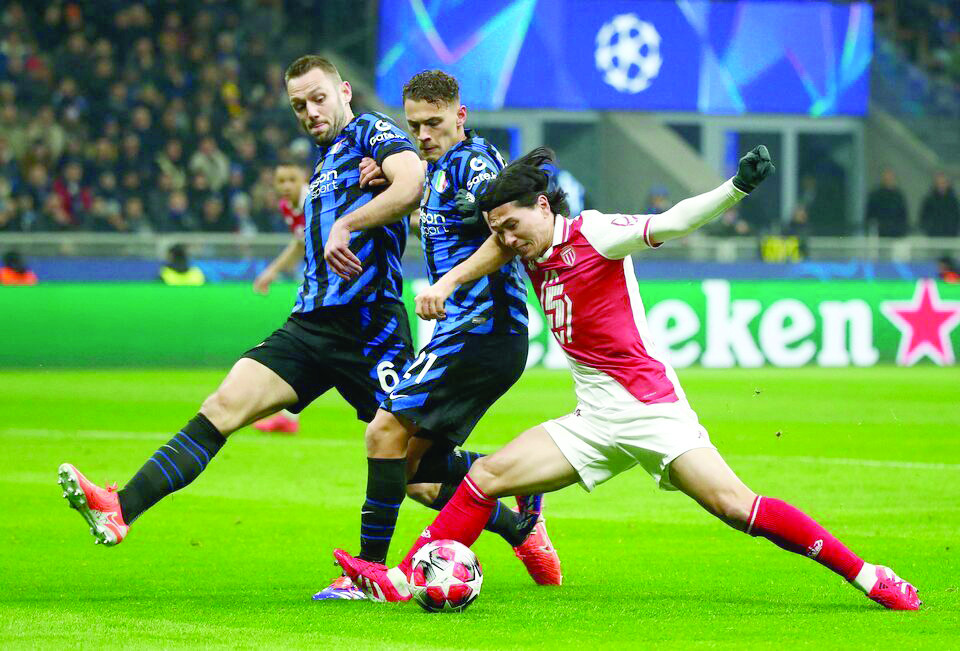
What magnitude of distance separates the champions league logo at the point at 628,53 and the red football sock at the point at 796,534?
24819 millimetres

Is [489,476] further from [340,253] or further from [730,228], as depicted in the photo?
[730,228]

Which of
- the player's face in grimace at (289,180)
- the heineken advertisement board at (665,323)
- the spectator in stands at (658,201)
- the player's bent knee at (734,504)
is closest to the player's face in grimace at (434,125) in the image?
the player's bent knee at (734,504)

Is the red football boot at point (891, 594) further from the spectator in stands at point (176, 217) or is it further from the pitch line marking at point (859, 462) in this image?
the spectator in stands at point (176, 217)

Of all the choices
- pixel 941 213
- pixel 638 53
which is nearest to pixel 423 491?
pixel 941 213

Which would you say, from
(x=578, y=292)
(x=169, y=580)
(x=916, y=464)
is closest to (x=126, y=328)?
(x=916, y=464)

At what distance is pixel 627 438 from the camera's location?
18.7ft

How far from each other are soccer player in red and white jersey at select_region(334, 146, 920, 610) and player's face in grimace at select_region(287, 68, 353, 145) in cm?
111

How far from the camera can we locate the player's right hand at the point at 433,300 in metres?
5.61

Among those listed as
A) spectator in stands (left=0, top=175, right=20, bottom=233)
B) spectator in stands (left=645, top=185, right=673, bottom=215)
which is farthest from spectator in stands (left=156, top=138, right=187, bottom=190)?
spectator in stands (left=645, top=185, right=673, bottom=215)

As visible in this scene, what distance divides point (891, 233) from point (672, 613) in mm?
22439

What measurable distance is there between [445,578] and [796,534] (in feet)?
4.29

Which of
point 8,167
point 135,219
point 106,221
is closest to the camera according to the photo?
point 106,221

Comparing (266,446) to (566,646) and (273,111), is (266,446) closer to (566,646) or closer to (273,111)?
(566,646)

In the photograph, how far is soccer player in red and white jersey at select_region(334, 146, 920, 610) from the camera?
560cm
